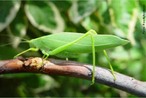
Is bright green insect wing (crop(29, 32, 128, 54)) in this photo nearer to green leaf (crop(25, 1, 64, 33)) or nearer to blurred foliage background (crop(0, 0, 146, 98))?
blurred foliage background (crop(0, 0, 146, 98))

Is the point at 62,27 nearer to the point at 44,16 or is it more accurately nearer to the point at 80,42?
the point at 44,16

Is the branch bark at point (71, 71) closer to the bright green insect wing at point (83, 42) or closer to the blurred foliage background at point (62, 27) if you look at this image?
the bright green insect wing at point (83, 42)

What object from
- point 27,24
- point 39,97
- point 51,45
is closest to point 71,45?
point 51,45

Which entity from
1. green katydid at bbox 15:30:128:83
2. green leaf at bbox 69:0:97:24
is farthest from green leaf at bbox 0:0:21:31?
green katydid at bbox 15:30:128:83

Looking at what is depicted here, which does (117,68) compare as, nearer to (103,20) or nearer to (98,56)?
(98,56)

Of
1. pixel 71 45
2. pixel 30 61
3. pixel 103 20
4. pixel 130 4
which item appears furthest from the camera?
pixel 103 20

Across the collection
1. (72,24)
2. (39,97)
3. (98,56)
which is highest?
(72,24)
